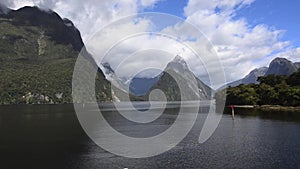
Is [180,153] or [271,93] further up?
[271,93]

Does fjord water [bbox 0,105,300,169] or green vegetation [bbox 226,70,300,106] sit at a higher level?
green vegetation [bbox 226,70,300,106]

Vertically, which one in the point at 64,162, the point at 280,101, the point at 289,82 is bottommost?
the point at 64,162

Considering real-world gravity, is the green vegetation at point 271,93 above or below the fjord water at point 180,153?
above

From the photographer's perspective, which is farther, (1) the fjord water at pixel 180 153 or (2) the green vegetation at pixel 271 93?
(2) the green vegetation at pixel 271 93

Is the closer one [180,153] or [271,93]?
[180,153]

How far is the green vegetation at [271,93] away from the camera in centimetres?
14001

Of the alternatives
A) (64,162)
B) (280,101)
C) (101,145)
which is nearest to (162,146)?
(101,145)

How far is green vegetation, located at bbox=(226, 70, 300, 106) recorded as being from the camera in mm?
140012

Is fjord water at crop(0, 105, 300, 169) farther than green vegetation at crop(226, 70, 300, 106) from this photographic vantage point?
No

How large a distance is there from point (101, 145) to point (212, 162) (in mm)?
21649

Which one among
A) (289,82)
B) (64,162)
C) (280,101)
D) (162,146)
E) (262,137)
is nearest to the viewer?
(64,162)

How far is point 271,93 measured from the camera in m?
152

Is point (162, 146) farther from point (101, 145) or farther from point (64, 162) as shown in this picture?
point (64, 162)

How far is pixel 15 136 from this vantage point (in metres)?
66.4
